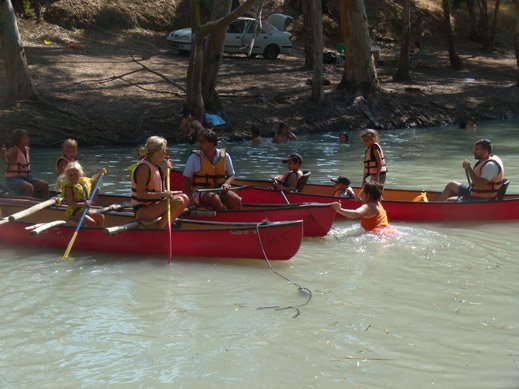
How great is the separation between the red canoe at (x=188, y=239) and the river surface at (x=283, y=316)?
0.14m

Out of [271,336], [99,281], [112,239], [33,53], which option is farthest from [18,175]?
[33,53]

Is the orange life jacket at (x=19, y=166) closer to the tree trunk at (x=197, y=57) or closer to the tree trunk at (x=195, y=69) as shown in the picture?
the tree trunk at (x=197, y=57)

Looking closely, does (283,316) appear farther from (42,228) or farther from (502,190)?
(502,190)

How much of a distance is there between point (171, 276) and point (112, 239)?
1.05 m

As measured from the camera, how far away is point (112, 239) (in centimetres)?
983

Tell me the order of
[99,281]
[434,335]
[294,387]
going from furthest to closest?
[99,281]
[434,335]
[294,387]

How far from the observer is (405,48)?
88.1ft

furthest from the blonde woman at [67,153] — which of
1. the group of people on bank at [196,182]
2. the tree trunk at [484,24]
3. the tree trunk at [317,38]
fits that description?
the tree trunk at [484,24]

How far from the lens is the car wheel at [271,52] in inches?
1148

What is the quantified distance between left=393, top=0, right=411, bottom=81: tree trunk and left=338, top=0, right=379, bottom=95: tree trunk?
3.07 m

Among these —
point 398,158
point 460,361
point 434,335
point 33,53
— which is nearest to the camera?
point 460,361

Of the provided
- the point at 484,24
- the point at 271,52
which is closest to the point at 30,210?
the point at 271,52

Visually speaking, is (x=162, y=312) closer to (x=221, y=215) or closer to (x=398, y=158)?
(x=221, y=215)

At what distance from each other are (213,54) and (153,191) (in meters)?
11.9
